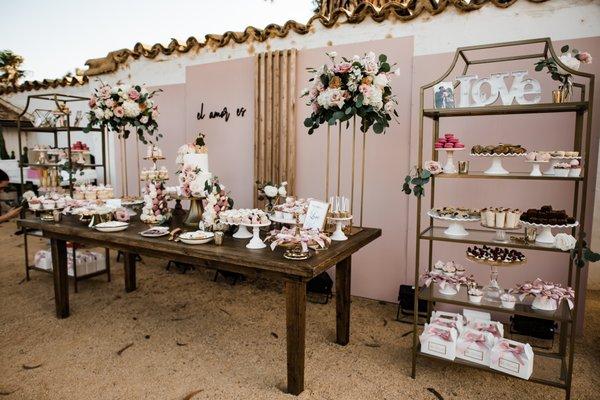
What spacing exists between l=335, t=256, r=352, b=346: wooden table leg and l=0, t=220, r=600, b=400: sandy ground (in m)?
0.12

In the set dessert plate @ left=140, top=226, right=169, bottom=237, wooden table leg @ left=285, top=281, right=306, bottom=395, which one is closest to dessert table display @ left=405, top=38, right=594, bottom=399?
wooden table leg @ left=285, top=281, right=306, bottom=395

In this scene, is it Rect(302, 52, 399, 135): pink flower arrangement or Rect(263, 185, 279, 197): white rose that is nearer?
Rect(302, 52, 399, 135): pink flower arrangement

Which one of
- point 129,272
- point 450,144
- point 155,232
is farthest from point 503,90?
point 129,272

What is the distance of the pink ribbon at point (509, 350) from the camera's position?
257 centimetres

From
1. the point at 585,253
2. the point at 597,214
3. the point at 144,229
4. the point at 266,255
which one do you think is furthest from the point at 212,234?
the point at 597,214

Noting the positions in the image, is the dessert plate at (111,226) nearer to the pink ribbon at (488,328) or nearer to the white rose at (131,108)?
the white rose at (131,108)

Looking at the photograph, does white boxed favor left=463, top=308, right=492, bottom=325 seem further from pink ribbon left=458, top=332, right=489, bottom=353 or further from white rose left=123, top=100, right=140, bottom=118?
white rose left=123, top=100, right=140, bottom=118

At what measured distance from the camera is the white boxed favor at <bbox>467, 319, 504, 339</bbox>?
2899mm

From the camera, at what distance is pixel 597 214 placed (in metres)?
4.60

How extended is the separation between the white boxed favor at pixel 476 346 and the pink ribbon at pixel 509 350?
5 cm

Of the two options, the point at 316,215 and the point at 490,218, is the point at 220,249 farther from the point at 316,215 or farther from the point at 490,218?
the point at 490,218

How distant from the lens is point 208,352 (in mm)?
3119

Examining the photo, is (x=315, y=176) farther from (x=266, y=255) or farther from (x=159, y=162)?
(x=159, y=162)

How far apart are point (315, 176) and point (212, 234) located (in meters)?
1.79
